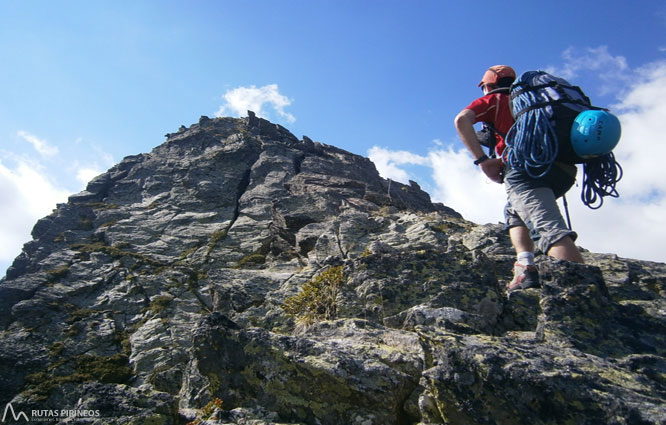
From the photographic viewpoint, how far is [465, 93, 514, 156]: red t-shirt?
817cm

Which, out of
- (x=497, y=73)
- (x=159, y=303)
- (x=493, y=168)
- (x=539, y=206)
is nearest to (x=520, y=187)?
(x=539, y=206)

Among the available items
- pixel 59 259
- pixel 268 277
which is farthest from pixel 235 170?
pixel 268 277

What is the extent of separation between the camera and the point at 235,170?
3394 cm

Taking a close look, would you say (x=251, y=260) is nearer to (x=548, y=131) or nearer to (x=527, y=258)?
(x=527, y=258)

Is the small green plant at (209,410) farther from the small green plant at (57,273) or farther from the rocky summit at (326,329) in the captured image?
the small green plant at (57,273)

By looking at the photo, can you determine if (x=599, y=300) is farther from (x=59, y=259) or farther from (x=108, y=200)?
(x=108, y=200)

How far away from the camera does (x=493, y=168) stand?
8.16m

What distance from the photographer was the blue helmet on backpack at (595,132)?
661 cm

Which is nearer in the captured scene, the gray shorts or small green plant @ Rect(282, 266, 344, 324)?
the gray shorts

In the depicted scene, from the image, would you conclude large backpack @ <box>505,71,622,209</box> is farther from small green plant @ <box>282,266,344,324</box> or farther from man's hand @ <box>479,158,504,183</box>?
small green plant @ <box>282,266,344,324</box>

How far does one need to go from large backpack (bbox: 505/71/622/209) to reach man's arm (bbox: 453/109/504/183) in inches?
13.5

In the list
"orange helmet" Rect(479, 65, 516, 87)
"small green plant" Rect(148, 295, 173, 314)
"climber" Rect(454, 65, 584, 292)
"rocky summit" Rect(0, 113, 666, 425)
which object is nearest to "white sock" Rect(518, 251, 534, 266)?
"climber" Rect(454, 65, 584, 292)

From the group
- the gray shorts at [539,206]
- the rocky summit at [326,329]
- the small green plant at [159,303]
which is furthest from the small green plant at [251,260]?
the gray shorts at [539,206]

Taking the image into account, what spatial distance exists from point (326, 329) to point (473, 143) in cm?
398
